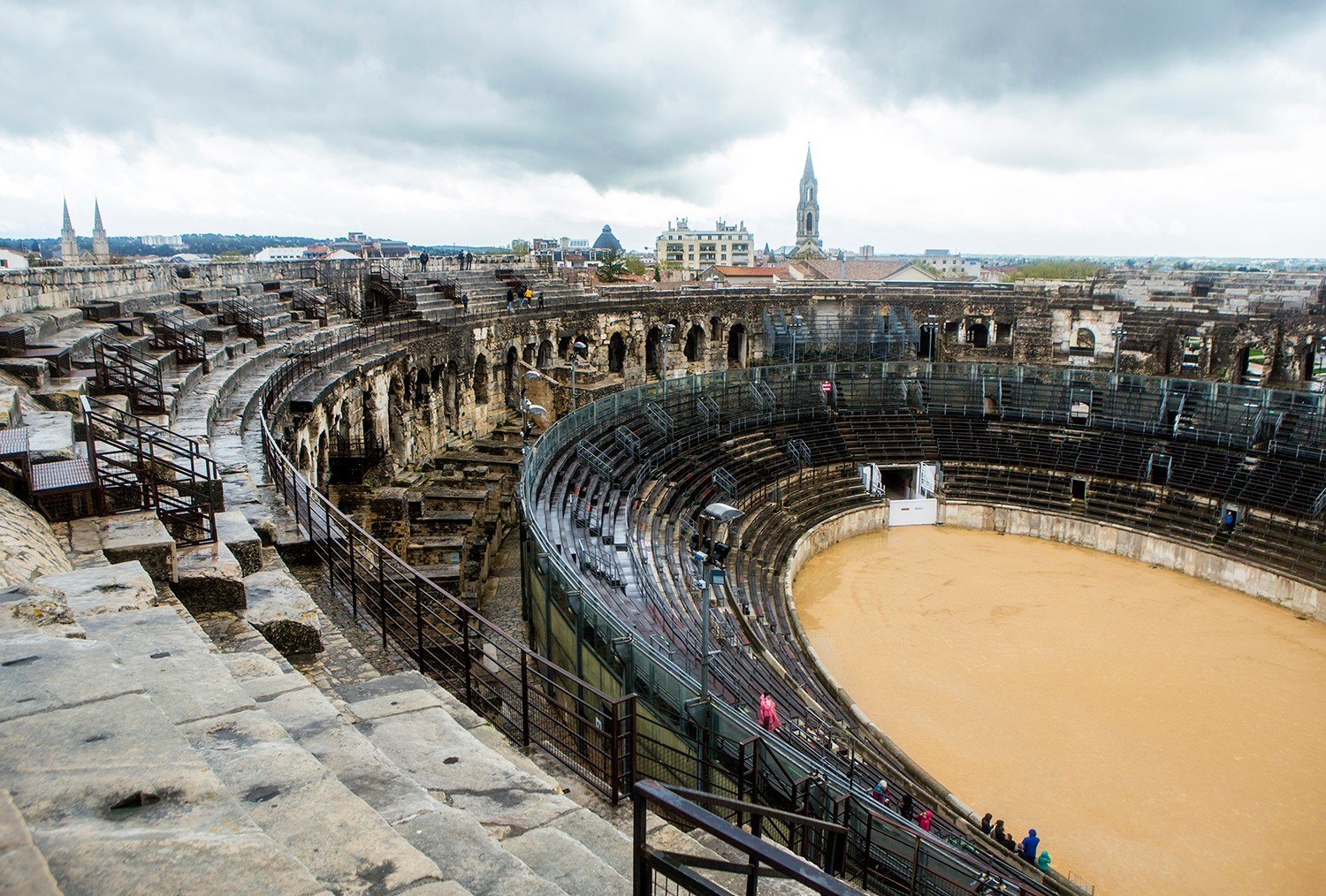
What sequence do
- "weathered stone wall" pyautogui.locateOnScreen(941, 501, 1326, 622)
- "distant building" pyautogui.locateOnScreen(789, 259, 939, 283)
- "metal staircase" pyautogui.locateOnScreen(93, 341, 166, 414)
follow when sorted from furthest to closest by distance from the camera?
"distant building" pyautogui.locateOnScreen(789, 259, 939, 283) < "weathered stone wall" pyautogui.locateOnScreen(941, 501, 1326, 622) < "metal staircase" pyautogui.locateOnScreen(93, 341, 166, 414)

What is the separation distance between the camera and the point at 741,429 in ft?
90.3

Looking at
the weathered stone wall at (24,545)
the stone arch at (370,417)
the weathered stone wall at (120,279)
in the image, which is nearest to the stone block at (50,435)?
the weathered stone wall at (24,545)

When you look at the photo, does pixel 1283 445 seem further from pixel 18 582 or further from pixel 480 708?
pixel 18 582

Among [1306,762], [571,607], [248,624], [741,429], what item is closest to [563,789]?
[248,624]

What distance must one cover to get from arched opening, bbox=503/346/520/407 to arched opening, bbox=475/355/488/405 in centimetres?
92

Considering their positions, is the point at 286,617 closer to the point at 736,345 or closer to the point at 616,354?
the point at 616,354

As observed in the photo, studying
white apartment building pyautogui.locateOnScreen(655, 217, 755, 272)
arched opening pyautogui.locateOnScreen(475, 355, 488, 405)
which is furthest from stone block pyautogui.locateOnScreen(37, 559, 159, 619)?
white apartment building pyautogui.locateOnScreen(655, 217, 755, 272)

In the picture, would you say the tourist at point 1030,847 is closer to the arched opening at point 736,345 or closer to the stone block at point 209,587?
the stone block at point 209,587

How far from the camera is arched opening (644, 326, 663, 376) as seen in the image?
3516 cm

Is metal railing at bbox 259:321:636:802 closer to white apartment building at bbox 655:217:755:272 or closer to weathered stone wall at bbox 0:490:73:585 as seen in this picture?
weathered stone wall at bbox 0:490:73:585

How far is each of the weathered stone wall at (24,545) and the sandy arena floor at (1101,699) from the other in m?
12.1

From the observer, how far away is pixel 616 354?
34.7m

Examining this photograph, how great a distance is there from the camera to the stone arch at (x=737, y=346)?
3825cm

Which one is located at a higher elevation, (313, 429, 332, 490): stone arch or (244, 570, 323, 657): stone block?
(244, 570, 323, 657): stone block
